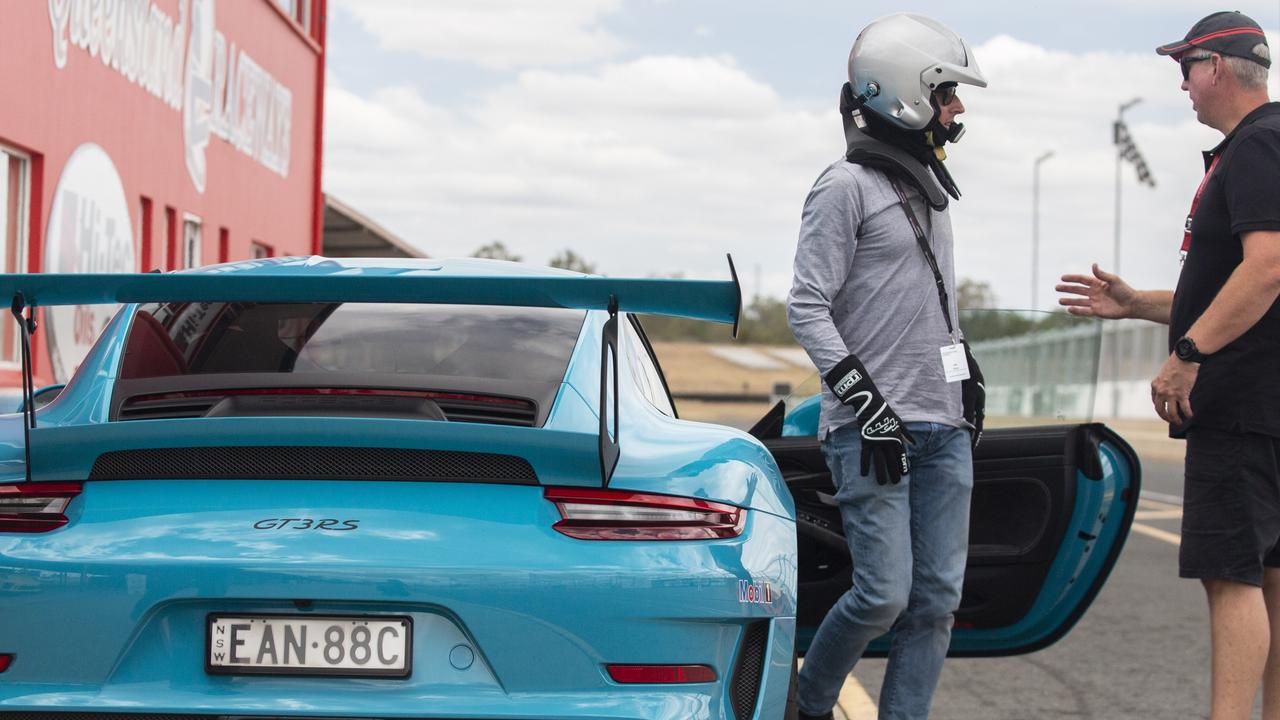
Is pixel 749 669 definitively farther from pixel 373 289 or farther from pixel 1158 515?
pixel 1158 515

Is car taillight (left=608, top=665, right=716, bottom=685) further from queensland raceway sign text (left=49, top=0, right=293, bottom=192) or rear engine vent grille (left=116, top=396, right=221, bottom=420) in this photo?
queensland raceway sign text (left=49, top=0, right=293, bottom=192)

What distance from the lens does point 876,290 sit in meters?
Result: 3.96

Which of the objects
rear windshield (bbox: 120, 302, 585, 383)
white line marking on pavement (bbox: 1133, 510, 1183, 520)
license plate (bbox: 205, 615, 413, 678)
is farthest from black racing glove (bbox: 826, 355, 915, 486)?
white line marking on pavement (bbox: 1133, 510, 1183, 520)

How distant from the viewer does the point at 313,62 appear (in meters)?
23.0

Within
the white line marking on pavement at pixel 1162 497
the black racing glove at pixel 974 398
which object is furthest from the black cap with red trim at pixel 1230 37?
the white line marking on pavement at pixel 1162 497

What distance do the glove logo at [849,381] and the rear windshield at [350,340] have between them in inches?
26.0

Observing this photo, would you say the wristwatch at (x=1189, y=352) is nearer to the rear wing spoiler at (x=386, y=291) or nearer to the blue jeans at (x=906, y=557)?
the blue jeans at (x=906, y=557)

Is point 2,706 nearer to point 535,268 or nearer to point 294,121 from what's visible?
point 535,268

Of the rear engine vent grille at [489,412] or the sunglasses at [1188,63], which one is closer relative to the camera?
the rear engine vent grille at [489,412]

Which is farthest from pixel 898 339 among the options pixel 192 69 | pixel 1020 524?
pixel 192 69

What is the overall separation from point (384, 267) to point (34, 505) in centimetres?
105

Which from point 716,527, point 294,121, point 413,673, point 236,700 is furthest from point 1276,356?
point 294,121

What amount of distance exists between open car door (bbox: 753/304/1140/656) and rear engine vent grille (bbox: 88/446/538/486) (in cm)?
163

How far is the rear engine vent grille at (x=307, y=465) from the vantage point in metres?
2.97
